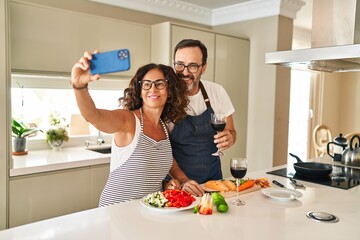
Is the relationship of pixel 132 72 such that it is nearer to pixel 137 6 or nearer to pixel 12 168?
pixel 137 6

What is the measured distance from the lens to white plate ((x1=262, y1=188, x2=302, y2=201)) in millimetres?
1554

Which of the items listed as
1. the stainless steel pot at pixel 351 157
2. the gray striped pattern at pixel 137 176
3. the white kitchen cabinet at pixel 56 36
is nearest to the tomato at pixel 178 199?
the gray striped pattern at pixel 137 176

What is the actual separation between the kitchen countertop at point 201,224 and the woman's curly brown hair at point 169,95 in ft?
1.68

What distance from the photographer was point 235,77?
3785mm

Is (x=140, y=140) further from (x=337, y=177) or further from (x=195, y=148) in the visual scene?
(x=337, y=177)

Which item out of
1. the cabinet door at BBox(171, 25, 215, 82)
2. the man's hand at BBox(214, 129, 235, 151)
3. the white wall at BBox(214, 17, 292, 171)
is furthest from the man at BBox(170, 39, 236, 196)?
the white wall at BBox(214, 17, 292, 171)

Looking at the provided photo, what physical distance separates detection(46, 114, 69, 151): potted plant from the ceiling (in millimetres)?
1318

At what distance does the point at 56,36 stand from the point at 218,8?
80.8 inches

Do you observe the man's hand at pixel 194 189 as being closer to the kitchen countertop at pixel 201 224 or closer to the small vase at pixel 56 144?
the kitchen countertop at pixel 201 224

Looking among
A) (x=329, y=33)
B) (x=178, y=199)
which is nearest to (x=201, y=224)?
(x=178, y=199)

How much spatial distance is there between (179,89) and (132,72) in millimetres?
1588

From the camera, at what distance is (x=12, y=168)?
7.38ft

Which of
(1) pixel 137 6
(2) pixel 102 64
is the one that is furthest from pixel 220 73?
(2) pixel 102 64

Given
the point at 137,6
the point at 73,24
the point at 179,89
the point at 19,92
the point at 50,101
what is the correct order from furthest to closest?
1. the point at 137,6
2. the point at 50,101
3. the point at 19,92
4. the point at 73,24
5. the point at 179,89
